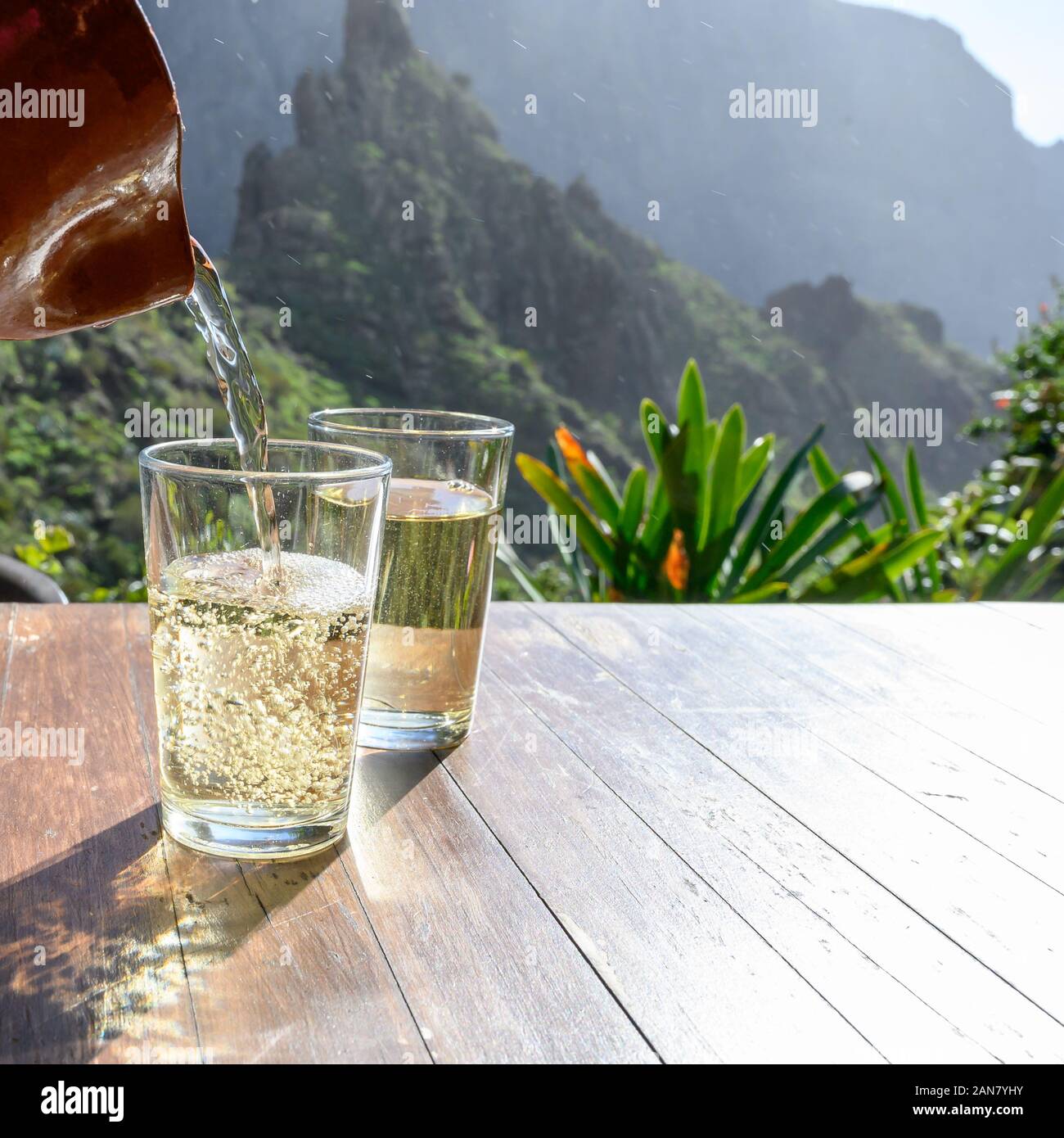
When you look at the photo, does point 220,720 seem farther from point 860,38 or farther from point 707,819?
point 860,38

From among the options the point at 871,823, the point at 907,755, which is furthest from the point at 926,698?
the point at 871,823

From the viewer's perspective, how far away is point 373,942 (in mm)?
560

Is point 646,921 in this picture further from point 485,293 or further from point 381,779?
point 485,293

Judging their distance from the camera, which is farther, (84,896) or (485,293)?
(485,293)

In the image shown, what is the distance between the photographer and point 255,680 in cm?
60

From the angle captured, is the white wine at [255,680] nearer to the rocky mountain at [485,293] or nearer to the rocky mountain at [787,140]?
the rocky mountain at [485,293]

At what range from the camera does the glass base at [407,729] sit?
0.81m

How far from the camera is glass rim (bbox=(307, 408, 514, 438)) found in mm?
771

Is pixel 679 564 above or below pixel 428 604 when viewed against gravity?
below

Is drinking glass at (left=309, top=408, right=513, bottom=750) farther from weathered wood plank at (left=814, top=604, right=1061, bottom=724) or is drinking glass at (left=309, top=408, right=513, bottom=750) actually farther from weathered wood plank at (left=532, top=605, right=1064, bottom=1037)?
weathered wood plank at (left=814, top=604, right=1061, bottom=724)

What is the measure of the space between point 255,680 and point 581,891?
20cm

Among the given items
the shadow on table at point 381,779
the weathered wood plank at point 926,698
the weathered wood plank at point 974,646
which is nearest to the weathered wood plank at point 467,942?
the shadow on table at point 381,779

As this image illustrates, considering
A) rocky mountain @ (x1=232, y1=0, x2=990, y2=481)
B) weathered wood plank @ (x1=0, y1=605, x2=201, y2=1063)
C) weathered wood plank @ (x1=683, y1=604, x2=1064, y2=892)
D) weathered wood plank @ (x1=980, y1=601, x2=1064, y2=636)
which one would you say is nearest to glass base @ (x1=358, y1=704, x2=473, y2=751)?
weathered wood plank @ (x1=0, y1=605, x2=201, y2=1063)
